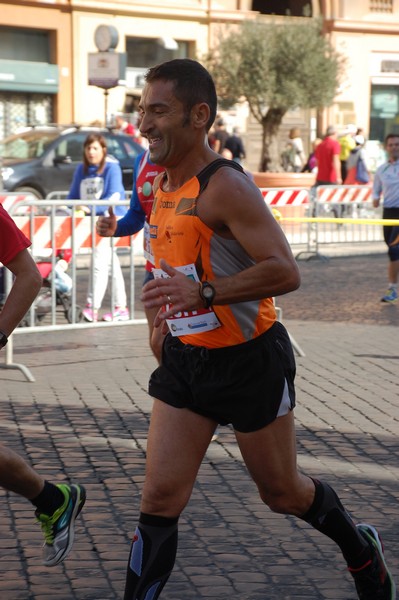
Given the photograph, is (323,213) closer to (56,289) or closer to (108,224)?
(56,289)

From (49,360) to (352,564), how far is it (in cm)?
580

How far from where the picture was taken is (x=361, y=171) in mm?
25672

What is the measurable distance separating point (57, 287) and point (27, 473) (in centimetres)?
668

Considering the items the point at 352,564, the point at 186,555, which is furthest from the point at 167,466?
the point at 186,555

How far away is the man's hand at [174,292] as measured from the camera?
3.77 metres

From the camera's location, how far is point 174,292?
3768 millimetres

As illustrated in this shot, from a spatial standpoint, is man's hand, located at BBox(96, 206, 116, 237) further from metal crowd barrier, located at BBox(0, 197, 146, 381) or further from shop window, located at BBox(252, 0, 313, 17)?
shop window, located at BBox(252, 0, 313, 17)

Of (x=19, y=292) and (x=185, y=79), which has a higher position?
(x=185, y=79)

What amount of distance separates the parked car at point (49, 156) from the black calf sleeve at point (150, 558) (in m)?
18.5

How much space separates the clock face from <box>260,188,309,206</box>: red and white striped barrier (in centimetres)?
715

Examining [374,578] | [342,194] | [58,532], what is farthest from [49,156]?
[374,578]

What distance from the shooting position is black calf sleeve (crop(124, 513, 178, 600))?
386 cm

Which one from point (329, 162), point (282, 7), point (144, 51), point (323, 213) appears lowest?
point (323, 213)

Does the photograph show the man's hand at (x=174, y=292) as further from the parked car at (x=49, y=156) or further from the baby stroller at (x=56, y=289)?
the parked car at (x=49, y=156)
